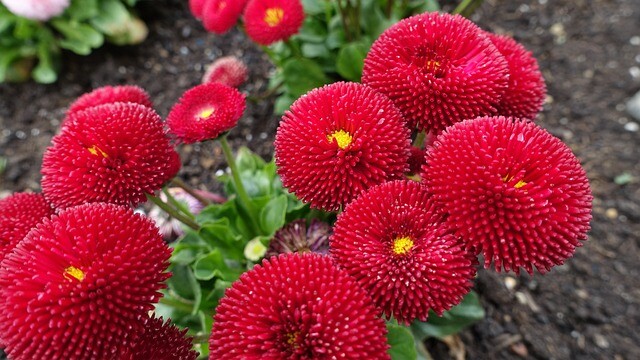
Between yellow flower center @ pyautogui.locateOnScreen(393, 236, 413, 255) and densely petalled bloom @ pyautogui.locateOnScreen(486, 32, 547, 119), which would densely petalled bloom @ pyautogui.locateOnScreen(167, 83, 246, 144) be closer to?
yellow flower center @ pyautogui.locateOnScreen(393, 236, 413, 255)

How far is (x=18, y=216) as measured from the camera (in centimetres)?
135

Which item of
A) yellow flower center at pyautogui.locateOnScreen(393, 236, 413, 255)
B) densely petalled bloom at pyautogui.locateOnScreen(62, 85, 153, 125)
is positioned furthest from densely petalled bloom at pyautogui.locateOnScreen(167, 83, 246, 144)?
yellow flower center at pyautogui.locateOnScreen(393, 236, 413, 255)

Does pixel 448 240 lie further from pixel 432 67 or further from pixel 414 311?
pixel 432 67

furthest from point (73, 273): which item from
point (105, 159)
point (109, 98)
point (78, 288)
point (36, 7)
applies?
point (36, 7)

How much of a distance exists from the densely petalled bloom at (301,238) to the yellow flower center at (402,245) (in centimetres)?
54

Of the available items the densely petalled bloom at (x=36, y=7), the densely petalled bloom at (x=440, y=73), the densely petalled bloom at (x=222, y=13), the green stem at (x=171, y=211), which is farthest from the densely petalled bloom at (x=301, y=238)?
the densely petalled bloom at (x=36, y=7)

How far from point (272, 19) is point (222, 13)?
24cm

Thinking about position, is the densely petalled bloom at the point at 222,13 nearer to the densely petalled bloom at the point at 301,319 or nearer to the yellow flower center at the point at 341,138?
the yellow flower center at the point at 341,138

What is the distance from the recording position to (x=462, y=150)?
1.09m

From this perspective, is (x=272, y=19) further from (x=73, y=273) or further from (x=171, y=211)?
(x=73, y=273)

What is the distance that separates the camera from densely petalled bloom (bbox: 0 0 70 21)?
291 centimetres

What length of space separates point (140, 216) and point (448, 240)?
66 centimetres

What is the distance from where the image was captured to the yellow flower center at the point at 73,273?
40.1 inches

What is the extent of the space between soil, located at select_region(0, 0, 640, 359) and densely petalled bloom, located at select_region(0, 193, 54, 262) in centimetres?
149
